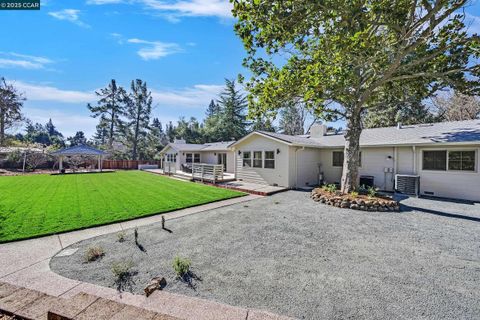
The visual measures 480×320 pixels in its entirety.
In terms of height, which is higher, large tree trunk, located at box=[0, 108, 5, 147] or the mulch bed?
large tree trunk, located at box=[0, 108, 5, 147]

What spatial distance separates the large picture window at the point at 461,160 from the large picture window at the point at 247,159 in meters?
9.99

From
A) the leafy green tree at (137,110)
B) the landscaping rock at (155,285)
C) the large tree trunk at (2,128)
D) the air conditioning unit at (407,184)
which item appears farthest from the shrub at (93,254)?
the leafy green tree at (137,110)

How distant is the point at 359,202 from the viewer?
27.9 ft

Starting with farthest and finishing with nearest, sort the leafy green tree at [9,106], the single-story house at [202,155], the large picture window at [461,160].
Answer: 1. the leafy green tree at [9,106]
2. the single-story house at [202,155]
3. the large picture window at [461,160]

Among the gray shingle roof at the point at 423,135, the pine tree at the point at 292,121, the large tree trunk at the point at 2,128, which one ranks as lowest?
the gray shingle roof at the point at 423,135

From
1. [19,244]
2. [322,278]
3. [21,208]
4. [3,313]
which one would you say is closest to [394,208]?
[322,278]

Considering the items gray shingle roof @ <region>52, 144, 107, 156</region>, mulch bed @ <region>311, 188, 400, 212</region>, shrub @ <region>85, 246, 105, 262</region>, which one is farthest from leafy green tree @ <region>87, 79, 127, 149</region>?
shrub @ <region>85, 246, 105, 262</region>

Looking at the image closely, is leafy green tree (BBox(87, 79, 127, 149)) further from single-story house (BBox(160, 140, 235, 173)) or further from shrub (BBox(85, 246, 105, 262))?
shrub (BBox(85, 246, 105, 262))

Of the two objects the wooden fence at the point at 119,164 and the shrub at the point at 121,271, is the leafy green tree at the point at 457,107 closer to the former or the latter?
the shrub at the point at 121,271

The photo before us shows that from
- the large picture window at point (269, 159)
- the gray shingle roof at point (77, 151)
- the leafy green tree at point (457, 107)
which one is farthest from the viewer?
the gray shingle roof at point (77, 151)

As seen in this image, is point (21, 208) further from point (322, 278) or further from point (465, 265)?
point (465, 265)

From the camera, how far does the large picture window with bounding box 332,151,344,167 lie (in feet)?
46.2

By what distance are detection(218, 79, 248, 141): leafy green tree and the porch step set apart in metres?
33.1

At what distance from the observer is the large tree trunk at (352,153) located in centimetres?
991
